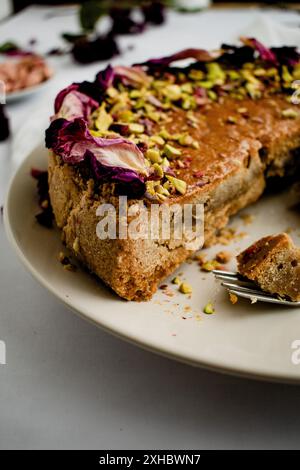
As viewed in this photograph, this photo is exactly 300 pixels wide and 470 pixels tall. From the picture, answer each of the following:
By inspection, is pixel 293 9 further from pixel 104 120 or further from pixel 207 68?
pixel 104 120

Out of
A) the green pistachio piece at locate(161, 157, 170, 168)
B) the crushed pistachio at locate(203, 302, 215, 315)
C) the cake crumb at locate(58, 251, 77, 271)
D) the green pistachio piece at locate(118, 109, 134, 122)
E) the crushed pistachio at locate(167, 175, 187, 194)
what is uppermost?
the green pistachio piece at locate(118, 109, 134, 122)

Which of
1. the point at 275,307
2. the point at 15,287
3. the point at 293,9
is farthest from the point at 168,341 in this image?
the point at 293,9

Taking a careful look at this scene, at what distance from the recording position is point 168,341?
1.28 meters

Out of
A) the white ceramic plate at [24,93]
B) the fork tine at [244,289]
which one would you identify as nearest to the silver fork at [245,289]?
the fork tine at [244,289]

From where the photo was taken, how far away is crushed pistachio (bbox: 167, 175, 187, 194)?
1.52m

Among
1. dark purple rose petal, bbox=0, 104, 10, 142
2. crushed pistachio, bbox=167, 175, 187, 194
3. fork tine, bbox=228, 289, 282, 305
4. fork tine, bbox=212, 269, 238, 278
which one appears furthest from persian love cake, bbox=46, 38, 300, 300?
dark purple rose petal, bbox=0, 104, 10, 142

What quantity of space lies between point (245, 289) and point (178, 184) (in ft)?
1.11

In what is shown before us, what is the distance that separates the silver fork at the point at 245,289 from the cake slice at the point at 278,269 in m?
0.02

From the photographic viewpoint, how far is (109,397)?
53.6 inches

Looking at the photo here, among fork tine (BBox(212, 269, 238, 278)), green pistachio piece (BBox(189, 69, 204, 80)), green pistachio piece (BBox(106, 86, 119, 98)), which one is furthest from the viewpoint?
green pistachio piece (BBox(189, 69, 204, 80))

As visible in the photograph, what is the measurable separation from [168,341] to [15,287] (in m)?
0.65

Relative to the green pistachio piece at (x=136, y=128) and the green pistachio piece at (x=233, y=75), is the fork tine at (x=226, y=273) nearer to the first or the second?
the green pistachio piece at (x=136, y=128)

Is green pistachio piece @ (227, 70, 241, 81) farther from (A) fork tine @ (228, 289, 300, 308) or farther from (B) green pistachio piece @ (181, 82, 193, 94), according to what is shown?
(A) fork tine @ (228, 289, 300, 308)
